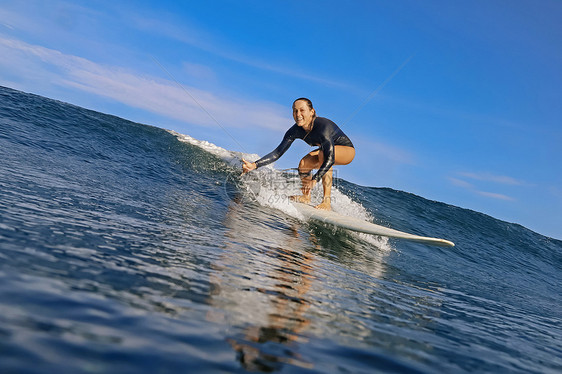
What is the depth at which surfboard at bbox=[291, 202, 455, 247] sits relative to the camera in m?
6.20

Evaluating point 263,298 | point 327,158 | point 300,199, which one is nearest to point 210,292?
point 263,298

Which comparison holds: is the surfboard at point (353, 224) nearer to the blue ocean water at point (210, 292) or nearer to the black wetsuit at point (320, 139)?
the blue ocean water at point (210, 292)

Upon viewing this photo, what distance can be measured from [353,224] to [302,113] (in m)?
2.58

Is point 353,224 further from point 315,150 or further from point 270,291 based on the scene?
point 270,291

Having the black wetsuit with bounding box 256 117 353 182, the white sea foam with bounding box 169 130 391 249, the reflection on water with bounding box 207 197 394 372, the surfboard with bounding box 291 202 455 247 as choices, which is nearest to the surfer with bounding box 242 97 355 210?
the black wetsuit with bounding box 256 117 353 182

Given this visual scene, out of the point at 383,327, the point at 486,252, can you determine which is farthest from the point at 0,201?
the point at 486,252

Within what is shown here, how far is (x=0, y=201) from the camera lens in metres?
3.56

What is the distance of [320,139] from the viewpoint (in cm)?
816

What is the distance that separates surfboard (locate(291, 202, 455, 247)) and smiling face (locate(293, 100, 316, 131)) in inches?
68.8

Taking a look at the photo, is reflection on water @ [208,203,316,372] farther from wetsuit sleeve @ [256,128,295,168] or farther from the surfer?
wetsuit sleeve @ [256,128,295,168]

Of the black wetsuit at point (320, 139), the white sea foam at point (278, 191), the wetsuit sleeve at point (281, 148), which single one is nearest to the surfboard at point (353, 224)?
the white sea foam at point (278, 191)

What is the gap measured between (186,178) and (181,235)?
19.3ft

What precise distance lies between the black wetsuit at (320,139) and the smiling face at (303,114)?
0.44ft

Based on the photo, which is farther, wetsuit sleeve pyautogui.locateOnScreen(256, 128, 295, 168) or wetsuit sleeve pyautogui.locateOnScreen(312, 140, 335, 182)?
wetsuit sleeve pyautogui.locateOnScreen(256, 128, 295, 168)
